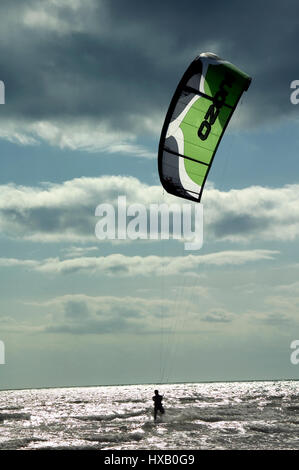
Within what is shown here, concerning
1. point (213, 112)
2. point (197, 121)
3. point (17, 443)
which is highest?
point (213, 112)

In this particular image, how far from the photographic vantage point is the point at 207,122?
1364 cm

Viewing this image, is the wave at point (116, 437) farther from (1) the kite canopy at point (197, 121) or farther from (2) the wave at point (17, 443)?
(1) the kite canopy at point (197, 121)

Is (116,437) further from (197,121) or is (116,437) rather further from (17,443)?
(197,121)

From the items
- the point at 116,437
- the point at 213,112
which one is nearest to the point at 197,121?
the point at 213,112

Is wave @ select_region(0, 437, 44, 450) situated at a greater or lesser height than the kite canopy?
lesser

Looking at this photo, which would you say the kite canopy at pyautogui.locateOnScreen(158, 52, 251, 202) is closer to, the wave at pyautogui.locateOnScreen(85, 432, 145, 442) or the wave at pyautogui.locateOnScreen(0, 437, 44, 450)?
the wave at pyautogui.locateOnScreen(85, 432, 145, 442)

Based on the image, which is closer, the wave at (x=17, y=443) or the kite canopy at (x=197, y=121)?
the kite canopy at (x=197, y=121)

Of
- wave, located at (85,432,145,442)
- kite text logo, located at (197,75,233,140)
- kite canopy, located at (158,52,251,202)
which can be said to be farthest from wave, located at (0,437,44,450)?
kite text logo, located at (197,75,233,140)

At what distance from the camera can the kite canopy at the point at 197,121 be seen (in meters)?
13.1

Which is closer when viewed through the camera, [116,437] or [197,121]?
[197,121]

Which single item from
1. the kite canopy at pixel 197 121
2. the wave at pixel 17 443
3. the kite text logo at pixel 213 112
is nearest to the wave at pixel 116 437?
the wave at pixel 17 443

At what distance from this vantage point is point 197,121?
13.6m

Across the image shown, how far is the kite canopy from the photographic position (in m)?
13.1

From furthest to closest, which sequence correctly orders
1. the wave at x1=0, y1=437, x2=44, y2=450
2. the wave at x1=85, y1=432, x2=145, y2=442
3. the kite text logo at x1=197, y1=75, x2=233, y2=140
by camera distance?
1. the wave at x1=85, y1=432, x2=145, y2=442
2. the wave at x1=0, y1=437, x2=44, y2=450
3. the kite text logo at x1=197, y1=75, x2=233, y2=140
